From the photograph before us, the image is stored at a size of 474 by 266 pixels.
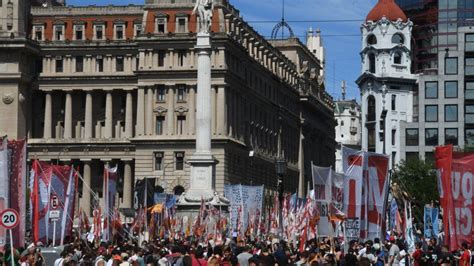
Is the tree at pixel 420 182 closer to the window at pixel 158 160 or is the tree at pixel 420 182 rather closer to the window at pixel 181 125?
the window at pixel 181 125

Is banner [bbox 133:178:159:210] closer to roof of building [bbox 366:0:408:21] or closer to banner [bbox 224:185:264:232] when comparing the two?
banner [bbox 224:185:264:232]

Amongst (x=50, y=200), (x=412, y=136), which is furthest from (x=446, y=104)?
(x=50, y=200)

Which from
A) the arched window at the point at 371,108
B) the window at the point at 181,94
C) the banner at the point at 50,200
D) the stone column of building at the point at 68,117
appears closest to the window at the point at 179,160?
the window at the point at 181,94

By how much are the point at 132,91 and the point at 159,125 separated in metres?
8.13

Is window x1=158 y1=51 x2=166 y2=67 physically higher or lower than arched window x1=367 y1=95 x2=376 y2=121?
higher

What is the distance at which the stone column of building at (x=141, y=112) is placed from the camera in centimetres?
11312

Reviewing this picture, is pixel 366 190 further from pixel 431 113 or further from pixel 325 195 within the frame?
pixel 431 113

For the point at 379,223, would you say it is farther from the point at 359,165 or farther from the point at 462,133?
the point at 462,133

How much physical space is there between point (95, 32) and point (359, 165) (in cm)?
9010

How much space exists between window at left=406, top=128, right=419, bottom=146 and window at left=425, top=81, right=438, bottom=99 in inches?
147

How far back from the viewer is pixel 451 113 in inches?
4648

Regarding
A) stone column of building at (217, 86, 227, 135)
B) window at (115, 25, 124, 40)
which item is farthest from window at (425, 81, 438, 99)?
window at (115, 25, 124, 40)

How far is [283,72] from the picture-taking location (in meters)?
142

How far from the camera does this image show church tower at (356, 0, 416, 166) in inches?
5325
